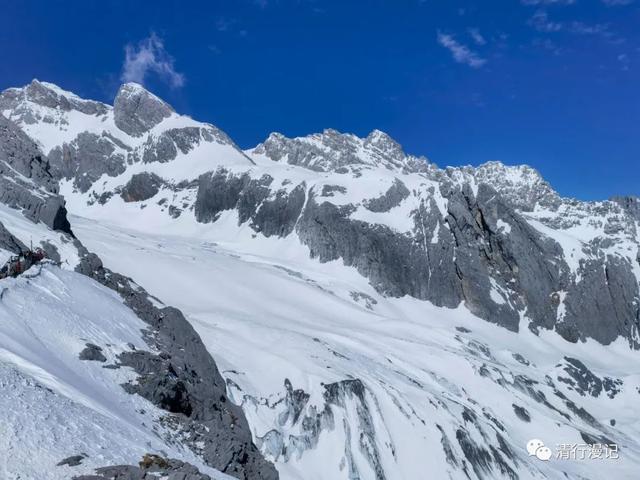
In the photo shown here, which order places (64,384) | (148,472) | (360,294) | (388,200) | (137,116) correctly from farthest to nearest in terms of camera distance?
(137,116) → (388,200) → (360,294) → (64,384) → (148,472)

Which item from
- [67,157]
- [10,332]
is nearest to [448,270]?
[10,332]

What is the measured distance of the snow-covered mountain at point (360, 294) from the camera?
48125 mm

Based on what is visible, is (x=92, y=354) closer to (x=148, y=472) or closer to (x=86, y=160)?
(x=148, y=472)

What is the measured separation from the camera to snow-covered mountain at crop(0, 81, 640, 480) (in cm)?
4812

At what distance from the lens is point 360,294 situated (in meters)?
102

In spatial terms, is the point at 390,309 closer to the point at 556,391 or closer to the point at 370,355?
the point at 556,391

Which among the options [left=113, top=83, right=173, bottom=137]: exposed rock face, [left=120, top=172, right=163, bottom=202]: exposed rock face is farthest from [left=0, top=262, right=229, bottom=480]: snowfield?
[left=113, top=83, right=173, bottom=137]: exposed rock face

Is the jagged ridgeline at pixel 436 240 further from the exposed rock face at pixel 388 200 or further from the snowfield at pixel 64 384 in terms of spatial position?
the snowfield at pixel 64 384

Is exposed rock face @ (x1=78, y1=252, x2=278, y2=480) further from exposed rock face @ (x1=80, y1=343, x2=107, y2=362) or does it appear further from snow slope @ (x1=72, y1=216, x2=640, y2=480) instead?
snow slope @ (x1=72, y1=216, x2=640, y2=480)

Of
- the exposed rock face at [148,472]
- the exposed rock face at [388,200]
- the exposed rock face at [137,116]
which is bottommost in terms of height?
the exposed rock face at [148,472]

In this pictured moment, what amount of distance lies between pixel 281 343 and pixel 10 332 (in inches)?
1409

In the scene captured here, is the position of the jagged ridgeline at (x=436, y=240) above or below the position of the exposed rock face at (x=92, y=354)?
above

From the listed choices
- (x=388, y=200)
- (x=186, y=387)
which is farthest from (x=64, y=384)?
(x=388, y=200)

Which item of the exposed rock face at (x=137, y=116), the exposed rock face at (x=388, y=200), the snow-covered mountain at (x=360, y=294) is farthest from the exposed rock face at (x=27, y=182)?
the exposed rock face at (x=137, y=116)
